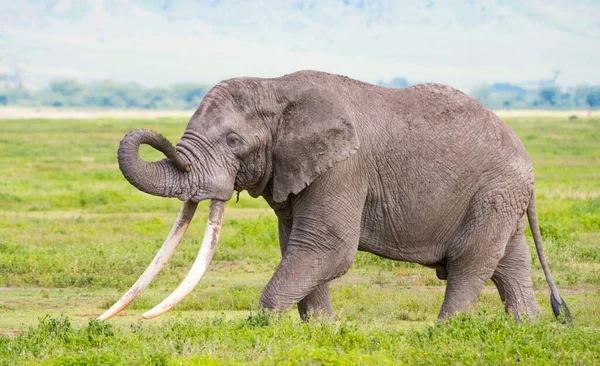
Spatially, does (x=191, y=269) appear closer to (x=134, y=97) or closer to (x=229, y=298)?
(x=229, y=298)

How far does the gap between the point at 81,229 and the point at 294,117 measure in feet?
29.8

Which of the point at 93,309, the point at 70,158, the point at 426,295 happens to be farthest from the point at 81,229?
the point at 70,158

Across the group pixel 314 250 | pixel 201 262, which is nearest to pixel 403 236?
pixel 314 250

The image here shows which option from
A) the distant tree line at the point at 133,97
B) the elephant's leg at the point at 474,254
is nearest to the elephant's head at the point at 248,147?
the elephant's leg at the point at 474,254

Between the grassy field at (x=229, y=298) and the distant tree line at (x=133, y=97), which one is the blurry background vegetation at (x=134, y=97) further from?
the grassy field at (x=229, y=298)

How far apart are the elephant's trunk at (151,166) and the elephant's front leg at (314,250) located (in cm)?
98

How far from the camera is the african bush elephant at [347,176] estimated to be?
7.82 metres

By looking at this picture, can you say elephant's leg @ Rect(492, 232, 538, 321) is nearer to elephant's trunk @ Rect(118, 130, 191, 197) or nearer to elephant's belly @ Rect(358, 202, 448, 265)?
elephant's belly @ Rect(358, 202, 448, 265)

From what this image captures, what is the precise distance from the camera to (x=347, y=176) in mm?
8094

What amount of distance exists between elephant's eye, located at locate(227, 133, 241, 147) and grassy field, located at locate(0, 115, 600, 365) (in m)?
1.29

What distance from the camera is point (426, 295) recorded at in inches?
438

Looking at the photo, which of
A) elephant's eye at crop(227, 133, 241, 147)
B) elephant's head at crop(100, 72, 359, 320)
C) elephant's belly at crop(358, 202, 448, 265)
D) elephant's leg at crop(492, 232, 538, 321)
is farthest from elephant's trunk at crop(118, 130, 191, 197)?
elephant's leg at crop(492, 232, 538, 321)

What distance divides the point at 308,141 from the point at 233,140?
1.86ft

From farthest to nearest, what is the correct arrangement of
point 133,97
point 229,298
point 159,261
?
1. point 133,97
2. point 229,298
3. point 159,261
